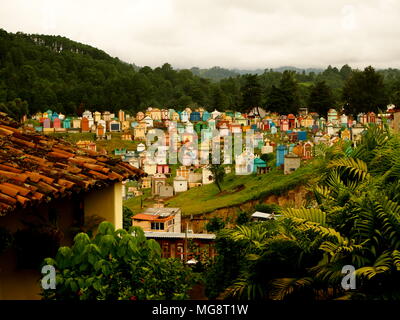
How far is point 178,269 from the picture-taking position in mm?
3877

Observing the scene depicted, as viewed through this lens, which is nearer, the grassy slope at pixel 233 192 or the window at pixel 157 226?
the window at pixel 157 226

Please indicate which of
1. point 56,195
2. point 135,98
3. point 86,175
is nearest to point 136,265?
point 56,195

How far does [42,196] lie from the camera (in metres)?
3.97

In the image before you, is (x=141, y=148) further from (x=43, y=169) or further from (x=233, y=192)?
(x=43, y=169)

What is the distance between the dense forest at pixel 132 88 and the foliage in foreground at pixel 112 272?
101ft

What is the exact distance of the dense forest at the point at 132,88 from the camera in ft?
168

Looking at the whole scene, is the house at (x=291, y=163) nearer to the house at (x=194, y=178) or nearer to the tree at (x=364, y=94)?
the house at (x=194, y=178)

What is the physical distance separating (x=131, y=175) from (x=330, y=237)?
218cm

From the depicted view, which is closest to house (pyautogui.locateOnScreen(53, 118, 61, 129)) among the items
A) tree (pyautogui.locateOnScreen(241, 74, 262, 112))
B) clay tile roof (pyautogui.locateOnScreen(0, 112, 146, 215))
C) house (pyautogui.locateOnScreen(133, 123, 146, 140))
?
house (pyautogui.locateOnScreen(133, 123, 146, 140))

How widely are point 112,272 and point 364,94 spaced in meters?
48.6

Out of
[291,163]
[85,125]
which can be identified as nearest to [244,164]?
[291,163]

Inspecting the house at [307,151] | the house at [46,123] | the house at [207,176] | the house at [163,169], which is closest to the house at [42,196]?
the house at [307,151]

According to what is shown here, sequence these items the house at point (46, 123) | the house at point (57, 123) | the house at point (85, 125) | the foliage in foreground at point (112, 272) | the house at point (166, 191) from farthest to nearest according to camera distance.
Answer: the house at point (57, 123)
the house at point (85, 125)
the house at point (46, 123)
the house at point (166, 191)
the foliage in foreground at point (112, 272)

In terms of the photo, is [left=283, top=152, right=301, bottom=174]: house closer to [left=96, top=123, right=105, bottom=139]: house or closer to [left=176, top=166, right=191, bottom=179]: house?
[left=176, top=166, right=191, bottom=179]: house
